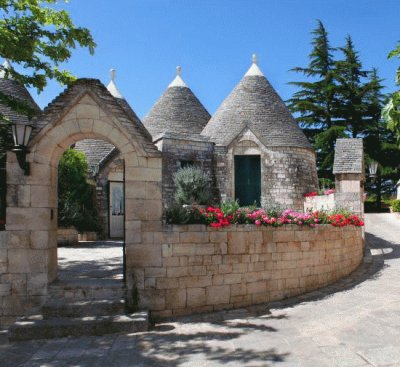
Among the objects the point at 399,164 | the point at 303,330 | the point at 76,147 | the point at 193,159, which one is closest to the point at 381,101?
the point at 399,164

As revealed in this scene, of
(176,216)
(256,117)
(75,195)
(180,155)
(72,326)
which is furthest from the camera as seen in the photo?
(256,117)

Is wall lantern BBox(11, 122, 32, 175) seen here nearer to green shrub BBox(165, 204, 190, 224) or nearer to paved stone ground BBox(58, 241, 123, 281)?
paved stone ground BBox(58, 241, 123, 281)

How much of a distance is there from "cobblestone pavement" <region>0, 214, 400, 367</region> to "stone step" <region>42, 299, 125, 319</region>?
1.64 feet

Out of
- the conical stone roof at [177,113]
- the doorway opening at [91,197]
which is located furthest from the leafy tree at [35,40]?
the conical stone roof at [177,113]

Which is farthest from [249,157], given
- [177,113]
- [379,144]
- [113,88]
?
[379,144]

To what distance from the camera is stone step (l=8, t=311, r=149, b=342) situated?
507 cm

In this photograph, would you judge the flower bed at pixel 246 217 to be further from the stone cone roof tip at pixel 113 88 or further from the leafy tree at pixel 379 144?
the leafy tree at pixel 379 144

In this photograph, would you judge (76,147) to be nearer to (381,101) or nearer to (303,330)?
(303,330)

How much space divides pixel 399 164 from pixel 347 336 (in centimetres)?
2520

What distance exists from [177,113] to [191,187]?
19.3ft

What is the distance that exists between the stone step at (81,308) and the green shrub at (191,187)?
26.7 ft

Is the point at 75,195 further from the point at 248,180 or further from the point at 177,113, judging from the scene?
the point at 177,113

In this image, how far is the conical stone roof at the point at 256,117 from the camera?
1559 centimetres

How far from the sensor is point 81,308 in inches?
218
